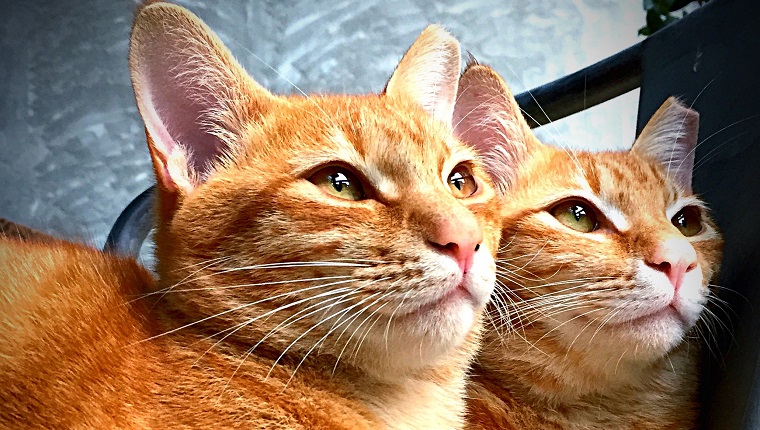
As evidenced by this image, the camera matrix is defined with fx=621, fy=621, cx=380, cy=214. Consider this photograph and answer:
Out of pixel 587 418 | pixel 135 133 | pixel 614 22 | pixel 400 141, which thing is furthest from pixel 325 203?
pixel 614 22

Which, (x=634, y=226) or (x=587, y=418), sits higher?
(x=634, y=226)

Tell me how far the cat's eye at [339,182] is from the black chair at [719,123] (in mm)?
308

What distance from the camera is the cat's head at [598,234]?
667mm

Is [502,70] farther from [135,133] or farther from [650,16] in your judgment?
[135,133]

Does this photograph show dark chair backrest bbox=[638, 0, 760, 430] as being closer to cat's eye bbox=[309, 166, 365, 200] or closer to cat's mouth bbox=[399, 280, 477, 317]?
cat's mouth bbox=[399, 280, 477, 317]

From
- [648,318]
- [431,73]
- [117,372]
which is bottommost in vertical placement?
→ [117,372]

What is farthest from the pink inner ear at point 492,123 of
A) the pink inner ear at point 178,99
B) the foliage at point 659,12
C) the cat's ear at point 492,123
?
the foliage at point 659,12

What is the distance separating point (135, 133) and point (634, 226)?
745mm

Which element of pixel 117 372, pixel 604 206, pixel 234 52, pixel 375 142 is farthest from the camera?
pixel 234 52

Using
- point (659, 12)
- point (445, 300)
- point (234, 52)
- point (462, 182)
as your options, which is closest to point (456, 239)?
point (445, 300)

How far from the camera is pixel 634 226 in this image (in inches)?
28.8

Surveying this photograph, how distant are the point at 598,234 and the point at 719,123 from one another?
10.4 inches

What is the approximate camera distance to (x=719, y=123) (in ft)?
2.73

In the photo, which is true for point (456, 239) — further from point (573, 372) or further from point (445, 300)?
point (573, 372)
